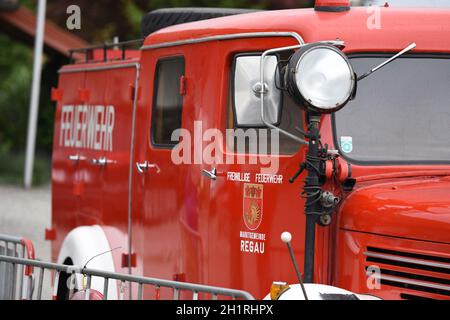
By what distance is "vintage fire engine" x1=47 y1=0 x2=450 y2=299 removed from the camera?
5.69 meters

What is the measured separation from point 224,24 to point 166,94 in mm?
988

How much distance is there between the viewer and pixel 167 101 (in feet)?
25.1

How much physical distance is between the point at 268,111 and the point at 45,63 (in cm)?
2158

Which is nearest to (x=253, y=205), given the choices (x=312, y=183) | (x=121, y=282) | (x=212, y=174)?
(x=212, y=174)

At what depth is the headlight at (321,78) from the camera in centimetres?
568

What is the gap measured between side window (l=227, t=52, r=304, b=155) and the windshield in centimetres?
24

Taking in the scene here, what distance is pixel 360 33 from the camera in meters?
6.24

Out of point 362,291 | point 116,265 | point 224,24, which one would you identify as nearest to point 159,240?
point 116,265

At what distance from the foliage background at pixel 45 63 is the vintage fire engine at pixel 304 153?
53.8 ft

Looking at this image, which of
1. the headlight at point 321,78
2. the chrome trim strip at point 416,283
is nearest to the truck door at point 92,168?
the headlight at point 321,78

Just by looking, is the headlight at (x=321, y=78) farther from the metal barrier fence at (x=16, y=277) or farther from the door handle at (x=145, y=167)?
the metal barrier fence at (x=16, y=277)

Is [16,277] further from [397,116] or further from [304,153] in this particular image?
[397,116]
